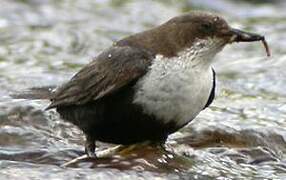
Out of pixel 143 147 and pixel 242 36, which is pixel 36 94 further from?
pixel 242 36

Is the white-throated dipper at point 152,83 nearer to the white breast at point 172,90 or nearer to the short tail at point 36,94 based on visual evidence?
the white breast at point 172,90

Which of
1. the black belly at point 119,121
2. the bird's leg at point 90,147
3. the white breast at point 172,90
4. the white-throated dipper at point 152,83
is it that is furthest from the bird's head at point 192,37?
the bird's leg at point 90,147

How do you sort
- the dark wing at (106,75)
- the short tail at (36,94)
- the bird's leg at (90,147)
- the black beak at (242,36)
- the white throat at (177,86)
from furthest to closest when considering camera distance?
the short tail at (36,94)
the bird's leg at (90,147)
the black beak at (242,36)
the dark wing at (106,75)
the white throat at (177,86)

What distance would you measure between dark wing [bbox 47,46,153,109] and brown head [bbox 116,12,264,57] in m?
0.09

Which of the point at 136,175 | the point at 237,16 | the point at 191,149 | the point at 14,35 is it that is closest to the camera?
the point at 136,175

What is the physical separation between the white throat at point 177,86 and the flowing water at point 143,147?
1.24ft

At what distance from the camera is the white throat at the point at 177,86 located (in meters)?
6.00

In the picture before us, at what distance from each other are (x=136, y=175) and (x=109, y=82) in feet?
1.90

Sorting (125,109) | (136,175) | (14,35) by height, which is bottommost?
(136,175)

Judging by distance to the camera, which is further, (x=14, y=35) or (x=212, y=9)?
(x=212, y=9)

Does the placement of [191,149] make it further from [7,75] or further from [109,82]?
[7,75]

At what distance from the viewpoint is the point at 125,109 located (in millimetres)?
6109

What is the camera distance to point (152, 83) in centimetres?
604

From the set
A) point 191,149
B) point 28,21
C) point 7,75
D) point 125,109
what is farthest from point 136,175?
point 28,21
